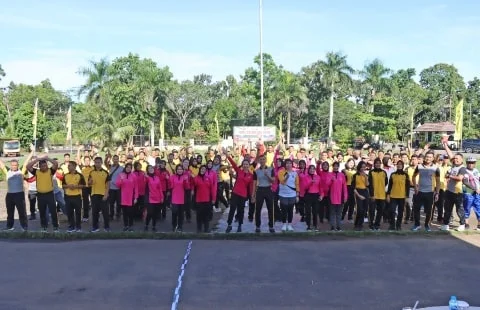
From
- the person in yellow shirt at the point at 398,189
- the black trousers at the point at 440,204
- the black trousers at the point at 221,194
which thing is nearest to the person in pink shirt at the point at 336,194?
the person in yellow shirt at the point at 398,189

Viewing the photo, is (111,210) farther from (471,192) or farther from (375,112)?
(375,112)

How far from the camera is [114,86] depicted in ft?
168

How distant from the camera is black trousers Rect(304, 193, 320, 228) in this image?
34.9 feet

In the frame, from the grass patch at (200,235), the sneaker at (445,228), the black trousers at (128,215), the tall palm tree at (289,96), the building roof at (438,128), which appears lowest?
the grass patch at (200,235)

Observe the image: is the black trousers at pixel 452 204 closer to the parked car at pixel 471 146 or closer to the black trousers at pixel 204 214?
A: the black trousers at pixel 204 214

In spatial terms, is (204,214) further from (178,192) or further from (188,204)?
(188,204)

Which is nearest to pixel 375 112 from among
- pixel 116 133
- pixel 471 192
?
pixel 116 133

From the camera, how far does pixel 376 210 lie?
10.8m

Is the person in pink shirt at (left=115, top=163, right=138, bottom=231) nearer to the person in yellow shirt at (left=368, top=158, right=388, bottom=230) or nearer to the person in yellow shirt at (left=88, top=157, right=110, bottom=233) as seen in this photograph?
the person in yellow shirt at (left=88, top=157, right=110, bottom=233)

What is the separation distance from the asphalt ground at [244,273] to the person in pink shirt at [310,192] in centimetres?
98

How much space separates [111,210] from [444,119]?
74.7m

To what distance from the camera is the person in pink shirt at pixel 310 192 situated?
34.9ft

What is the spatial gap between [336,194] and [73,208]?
5734mm

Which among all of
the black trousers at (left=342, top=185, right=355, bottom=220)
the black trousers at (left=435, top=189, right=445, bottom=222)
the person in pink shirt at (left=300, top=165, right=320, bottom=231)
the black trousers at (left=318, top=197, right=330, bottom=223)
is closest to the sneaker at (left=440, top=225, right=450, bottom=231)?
the black trousers at (left=435, top=189, right=445, bottom=222)
